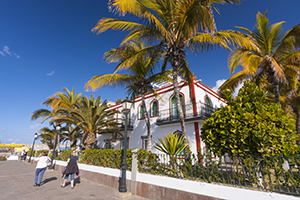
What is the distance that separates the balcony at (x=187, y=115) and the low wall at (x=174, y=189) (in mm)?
7158

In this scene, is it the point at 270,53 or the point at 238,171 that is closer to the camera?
the point at 238,171

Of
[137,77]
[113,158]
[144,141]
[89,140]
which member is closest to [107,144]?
[144,141]

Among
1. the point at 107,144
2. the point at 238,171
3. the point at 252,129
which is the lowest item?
the point at 238,171

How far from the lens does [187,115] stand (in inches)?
533

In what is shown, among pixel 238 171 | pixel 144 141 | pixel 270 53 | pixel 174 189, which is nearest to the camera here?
pixel 238 171

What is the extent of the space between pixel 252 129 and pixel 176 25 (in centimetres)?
620

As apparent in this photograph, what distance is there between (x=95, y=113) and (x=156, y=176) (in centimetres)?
899

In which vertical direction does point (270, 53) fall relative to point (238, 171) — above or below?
above

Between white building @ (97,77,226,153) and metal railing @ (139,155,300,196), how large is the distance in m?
6.03

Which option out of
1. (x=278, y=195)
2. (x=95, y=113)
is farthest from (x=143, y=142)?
(x=278, y=195)

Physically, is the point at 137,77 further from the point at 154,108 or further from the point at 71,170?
the point at 71,170

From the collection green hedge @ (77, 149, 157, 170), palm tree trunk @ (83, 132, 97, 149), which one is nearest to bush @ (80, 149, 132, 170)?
green hedge @ (77, 149, 157, 170)

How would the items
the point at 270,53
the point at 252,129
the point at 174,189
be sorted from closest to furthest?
the point at 252,129, the point at 174,189, the point at 270,53

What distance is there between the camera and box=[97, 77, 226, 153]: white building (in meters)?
12.8
